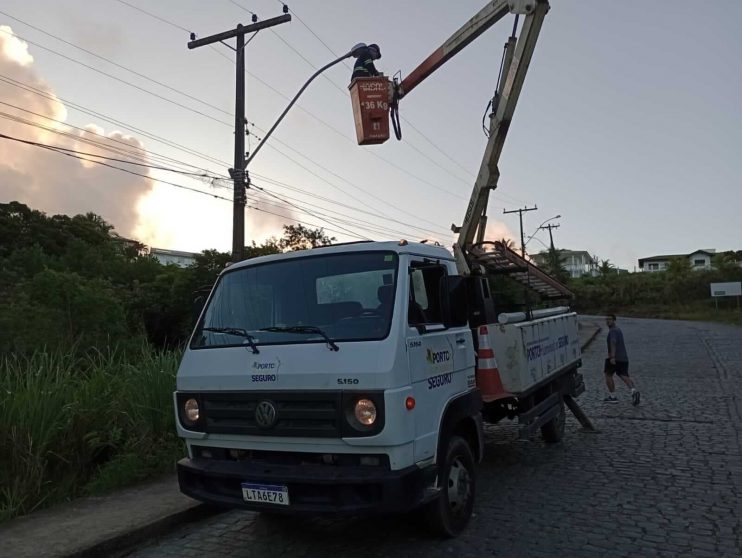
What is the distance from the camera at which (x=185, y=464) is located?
4.70 meters

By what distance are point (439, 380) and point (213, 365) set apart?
1739mm

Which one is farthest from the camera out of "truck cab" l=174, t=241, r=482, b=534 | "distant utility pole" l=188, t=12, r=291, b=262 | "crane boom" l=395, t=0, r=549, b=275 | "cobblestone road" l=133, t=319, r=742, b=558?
"distant utility pole" l=188, t=12, r=291, b=262

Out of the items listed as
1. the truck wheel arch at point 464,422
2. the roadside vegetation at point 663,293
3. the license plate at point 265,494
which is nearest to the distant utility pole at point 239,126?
the truck wheel arch at point 464,422

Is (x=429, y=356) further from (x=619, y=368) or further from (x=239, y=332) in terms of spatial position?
(x=619, y=368)

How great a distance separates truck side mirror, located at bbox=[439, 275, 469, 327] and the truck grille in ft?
4.07

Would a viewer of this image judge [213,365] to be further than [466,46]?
No

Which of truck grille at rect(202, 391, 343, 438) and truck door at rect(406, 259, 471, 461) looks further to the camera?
truck door at rect(406, 259, 471, 461)

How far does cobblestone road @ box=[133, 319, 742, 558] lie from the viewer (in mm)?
4734

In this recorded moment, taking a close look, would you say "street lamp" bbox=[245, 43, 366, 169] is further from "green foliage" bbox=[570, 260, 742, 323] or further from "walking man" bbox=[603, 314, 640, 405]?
"green foliage" bbox=[570, 260, 742, 323]

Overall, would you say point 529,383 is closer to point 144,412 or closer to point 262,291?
point 262,291

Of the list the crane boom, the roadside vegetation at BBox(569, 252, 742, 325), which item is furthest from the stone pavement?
the roadside vegetation at BBox(569, 252, 742, 325)

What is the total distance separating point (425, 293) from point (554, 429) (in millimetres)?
4430

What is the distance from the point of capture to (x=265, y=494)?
418cm

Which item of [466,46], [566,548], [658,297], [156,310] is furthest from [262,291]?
[658,297]
